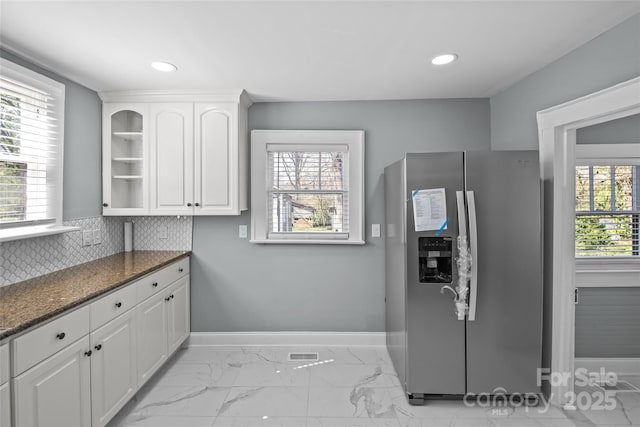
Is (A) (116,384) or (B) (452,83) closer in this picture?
(A) (116,384)

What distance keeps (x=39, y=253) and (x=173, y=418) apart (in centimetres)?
142

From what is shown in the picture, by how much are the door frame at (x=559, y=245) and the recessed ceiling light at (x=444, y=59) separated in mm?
732

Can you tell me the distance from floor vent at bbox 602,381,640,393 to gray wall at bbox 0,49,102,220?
14.3 feet

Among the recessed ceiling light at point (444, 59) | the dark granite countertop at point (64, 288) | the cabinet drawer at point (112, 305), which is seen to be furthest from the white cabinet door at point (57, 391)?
the recessed ceiling light at point (444, 59)

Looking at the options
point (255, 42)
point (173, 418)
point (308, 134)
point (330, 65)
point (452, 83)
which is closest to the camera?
point (255, 42)

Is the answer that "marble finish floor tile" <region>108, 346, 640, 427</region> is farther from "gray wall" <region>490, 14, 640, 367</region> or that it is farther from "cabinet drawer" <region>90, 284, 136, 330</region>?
"cabinet drawer" <region>90, 284, 136, 330</region>

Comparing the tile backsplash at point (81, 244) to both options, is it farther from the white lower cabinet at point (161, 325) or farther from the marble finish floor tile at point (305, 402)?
the marble finish floor tile at point (305, 402)

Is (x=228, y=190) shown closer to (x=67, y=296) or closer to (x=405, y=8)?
(x=67, y=296)

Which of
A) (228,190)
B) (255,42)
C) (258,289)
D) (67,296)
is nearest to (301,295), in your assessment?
(258,289)

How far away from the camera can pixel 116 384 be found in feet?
6.36

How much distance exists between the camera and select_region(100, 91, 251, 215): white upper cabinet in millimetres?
2736

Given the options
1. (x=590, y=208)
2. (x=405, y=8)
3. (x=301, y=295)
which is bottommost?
(x=301, y=295)

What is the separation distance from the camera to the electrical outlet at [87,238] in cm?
254

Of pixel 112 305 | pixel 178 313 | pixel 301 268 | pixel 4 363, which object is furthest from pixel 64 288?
pixel 301 268
